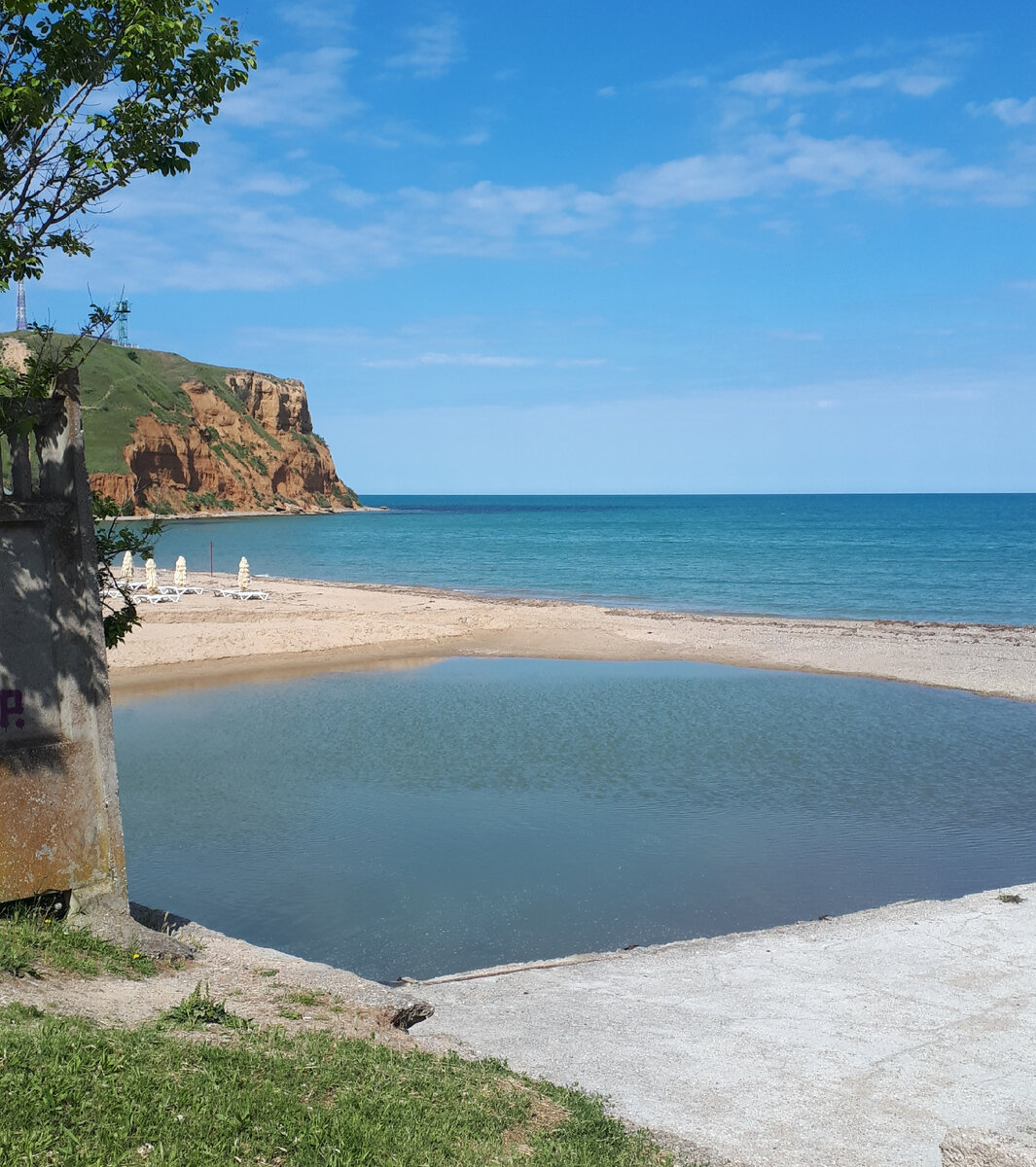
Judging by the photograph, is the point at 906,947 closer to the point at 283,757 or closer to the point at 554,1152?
the point at 554,1152

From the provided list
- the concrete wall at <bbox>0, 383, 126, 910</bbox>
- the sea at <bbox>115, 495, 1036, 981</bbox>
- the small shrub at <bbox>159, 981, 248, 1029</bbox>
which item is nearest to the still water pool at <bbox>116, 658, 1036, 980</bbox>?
the sea at <bbox>115, 495, 1036, 981</bbox>

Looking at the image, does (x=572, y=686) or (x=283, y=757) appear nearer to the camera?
(x=283, y=757)

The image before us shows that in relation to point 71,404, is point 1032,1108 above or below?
below

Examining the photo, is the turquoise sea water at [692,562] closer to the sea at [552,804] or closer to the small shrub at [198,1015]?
the sea at [552,804]

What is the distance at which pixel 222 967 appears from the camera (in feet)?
24.6

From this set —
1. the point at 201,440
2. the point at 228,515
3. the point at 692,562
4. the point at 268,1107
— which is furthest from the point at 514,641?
the point at 201,440

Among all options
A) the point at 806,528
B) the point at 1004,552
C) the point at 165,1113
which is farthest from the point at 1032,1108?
the point at 806,528

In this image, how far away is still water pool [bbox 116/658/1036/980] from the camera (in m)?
11.1

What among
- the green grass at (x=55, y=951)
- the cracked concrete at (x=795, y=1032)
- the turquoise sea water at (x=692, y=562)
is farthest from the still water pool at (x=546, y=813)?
the turquoise sea water at (x=692, y=562)

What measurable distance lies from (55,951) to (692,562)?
67.5m

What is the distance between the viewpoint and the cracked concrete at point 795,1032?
6516 millimetres

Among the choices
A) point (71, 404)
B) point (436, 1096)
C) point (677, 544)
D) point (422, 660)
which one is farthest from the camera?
point (677, 544)

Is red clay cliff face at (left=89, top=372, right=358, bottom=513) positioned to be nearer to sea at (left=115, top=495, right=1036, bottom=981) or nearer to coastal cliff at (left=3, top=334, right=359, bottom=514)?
coastal cliff at (left=3, top=334, right=359, bottom=514)

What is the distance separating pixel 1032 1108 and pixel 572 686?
1875cm
